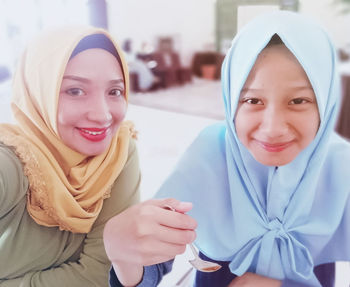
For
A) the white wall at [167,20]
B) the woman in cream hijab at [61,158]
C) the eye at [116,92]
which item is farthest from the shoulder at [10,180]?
the white wall at [167,20]

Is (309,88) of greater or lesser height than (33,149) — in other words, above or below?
above

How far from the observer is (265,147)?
0.55 meters

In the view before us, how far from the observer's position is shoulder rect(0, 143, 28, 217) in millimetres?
600

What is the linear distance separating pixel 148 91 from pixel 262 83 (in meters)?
0.41

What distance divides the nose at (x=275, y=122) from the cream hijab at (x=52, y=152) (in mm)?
318

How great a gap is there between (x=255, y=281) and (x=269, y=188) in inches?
7.1

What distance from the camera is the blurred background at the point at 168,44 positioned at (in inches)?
28.9

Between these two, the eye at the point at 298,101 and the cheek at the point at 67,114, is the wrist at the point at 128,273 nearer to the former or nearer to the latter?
the cheek at the point at 67,114

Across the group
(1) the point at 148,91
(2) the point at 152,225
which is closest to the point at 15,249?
(2) the point at 152,225

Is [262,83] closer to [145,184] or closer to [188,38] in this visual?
[188,38]

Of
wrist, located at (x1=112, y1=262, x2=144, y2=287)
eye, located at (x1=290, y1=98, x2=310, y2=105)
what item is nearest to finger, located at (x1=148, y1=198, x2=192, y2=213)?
wrist, located at (x1=112, y1=262, x2=144, y2=287)

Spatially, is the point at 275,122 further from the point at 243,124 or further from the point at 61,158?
the point at 61,158

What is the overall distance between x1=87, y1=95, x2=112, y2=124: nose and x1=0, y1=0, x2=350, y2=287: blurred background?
0.19m

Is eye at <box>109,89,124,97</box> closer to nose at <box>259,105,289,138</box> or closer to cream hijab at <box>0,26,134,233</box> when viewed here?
cream hijab at <box>0,26,134,233</box>
